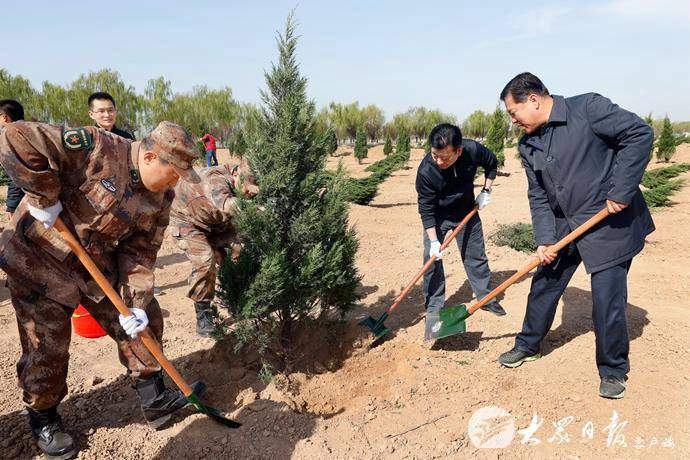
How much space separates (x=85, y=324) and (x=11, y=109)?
2640 millimetres

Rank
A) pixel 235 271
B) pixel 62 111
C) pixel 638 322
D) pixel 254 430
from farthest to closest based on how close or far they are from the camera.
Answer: pixel 62 111, pixel 638 322, pixel 235 271, pixel 254 430

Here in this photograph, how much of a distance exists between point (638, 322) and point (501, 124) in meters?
20.8

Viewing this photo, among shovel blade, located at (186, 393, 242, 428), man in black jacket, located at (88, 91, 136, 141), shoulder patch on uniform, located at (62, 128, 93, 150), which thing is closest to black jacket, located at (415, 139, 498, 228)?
shovel blade, located at (186, 393, 242, 428)

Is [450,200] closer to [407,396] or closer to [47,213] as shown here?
[407,396]

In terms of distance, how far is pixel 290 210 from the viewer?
10.9ft

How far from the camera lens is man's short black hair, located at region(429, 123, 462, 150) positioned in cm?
382

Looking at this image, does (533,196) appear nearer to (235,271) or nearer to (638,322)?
(638,322)

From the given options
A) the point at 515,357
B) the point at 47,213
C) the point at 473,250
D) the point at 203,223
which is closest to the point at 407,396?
the point at 515,357

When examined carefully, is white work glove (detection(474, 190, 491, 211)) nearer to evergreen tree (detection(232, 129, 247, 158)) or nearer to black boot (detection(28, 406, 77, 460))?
evergreen tree (detection(232, 129, 247, 158))

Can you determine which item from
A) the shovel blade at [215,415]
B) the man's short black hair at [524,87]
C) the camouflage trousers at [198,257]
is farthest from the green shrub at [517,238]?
the shovel blade at [215,415]

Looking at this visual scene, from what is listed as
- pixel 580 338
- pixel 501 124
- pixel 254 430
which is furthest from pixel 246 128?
pixel 501 124

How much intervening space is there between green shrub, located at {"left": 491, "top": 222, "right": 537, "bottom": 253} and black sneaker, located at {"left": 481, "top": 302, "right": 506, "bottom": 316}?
2522 millimetres

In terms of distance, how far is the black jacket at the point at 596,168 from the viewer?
2781 mm

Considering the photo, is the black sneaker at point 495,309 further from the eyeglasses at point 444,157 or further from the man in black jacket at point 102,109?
the man in black jacket at point 102,109
